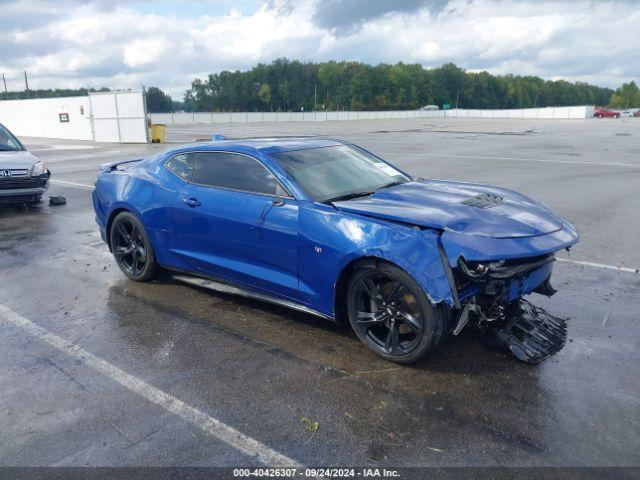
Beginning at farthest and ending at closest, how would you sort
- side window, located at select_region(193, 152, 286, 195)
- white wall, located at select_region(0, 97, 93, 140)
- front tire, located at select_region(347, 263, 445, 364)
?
white wall, located at select_region(0, 97, 93, 140) < side window, located at select_region(193, 152, 286, 195) < front tire, located at select_region(347, 263, 445, 364)

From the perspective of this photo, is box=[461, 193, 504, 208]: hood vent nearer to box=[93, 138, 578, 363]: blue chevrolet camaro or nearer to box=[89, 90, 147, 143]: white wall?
box=[93, 138, 578, 363]: blue chevrolet camaro

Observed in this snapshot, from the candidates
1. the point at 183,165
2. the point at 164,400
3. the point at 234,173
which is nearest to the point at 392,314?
the point at 164,400

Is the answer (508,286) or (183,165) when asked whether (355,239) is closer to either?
(508,286)

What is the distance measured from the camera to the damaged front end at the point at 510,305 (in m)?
3.54

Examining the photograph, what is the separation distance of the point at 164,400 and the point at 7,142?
9.26 m

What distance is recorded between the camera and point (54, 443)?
298cm

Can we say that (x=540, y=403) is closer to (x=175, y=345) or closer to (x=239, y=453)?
(x=239, y=453)

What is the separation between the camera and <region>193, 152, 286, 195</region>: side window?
448 cm

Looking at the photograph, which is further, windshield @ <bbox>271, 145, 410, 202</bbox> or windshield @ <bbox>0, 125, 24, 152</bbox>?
windshield @ <bbox>0, 125, 24, 152</bbox>

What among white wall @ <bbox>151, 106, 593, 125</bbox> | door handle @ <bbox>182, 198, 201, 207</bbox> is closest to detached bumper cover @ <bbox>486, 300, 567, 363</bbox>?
door handle @ <bbox>182, 198, 201, 207</bbox>

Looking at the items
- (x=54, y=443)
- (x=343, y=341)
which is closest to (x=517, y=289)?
(x=343, y=341)

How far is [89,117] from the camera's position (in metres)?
28.5

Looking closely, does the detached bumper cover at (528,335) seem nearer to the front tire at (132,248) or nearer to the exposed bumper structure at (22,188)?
the front tire at (132,248)

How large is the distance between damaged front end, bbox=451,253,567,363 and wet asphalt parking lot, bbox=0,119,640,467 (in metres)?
0.14
